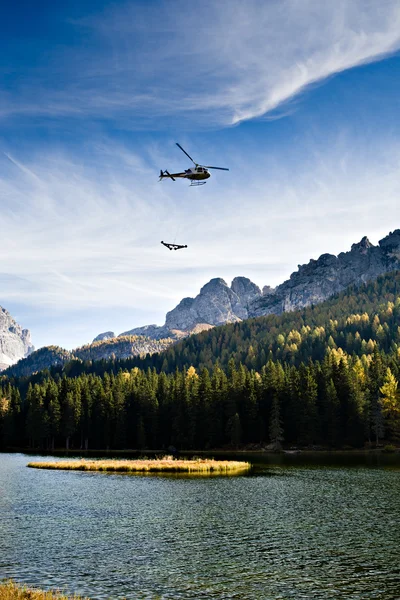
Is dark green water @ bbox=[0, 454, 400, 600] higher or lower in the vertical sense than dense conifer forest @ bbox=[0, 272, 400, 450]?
lower

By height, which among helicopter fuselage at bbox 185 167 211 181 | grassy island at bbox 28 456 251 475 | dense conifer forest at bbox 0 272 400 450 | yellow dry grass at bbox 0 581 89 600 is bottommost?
grassy island at bbox 28 456 251 475

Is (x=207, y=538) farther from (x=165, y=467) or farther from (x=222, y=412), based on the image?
(x=222, y=412)

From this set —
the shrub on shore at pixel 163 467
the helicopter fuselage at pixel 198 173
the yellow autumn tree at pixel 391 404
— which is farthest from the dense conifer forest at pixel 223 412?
the helicopter fuselage at pixel 198 173

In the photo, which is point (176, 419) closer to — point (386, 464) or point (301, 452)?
point (301, 452)

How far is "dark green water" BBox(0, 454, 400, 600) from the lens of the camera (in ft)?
93.4

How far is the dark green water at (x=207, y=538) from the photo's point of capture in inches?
1121

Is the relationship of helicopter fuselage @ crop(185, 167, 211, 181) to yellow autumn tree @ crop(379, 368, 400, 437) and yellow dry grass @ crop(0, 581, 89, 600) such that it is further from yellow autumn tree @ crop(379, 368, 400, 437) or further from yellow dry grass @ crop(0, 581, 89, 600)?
yellow autumn tree @ crop(379, 368, 400, 437)

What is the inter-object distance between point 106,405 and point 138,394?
9366 millimetres

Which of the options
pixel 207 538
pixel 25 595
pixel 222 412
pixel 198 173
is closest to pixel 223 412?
pixel 222 412

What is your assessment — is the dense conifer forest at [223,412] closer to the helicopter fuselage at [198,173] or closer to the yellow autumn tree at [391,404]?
the yellow autumn tree at [391,404]

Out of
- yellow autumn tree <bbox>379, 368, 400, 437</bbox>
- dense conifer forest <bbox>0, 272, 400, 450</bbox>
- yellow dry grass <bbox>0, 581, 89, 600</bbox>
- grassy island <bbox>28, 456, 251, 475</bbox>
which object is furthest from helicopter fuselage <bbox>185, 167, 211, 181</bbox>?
yellow autumn tree <bbox>379, 368, 400, 437</bbox>

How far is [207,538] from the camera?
130 ft

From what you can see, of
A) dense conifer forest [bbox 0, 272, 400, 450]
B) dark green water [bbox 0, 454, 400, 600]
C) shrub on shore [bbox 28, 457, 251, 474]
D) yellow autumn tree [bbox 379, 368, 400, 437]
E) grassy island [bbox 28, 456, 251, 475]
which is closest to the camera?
dark green water [bbox 0, 454, 400, 600]

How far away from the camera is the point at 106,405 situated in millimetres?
150875
